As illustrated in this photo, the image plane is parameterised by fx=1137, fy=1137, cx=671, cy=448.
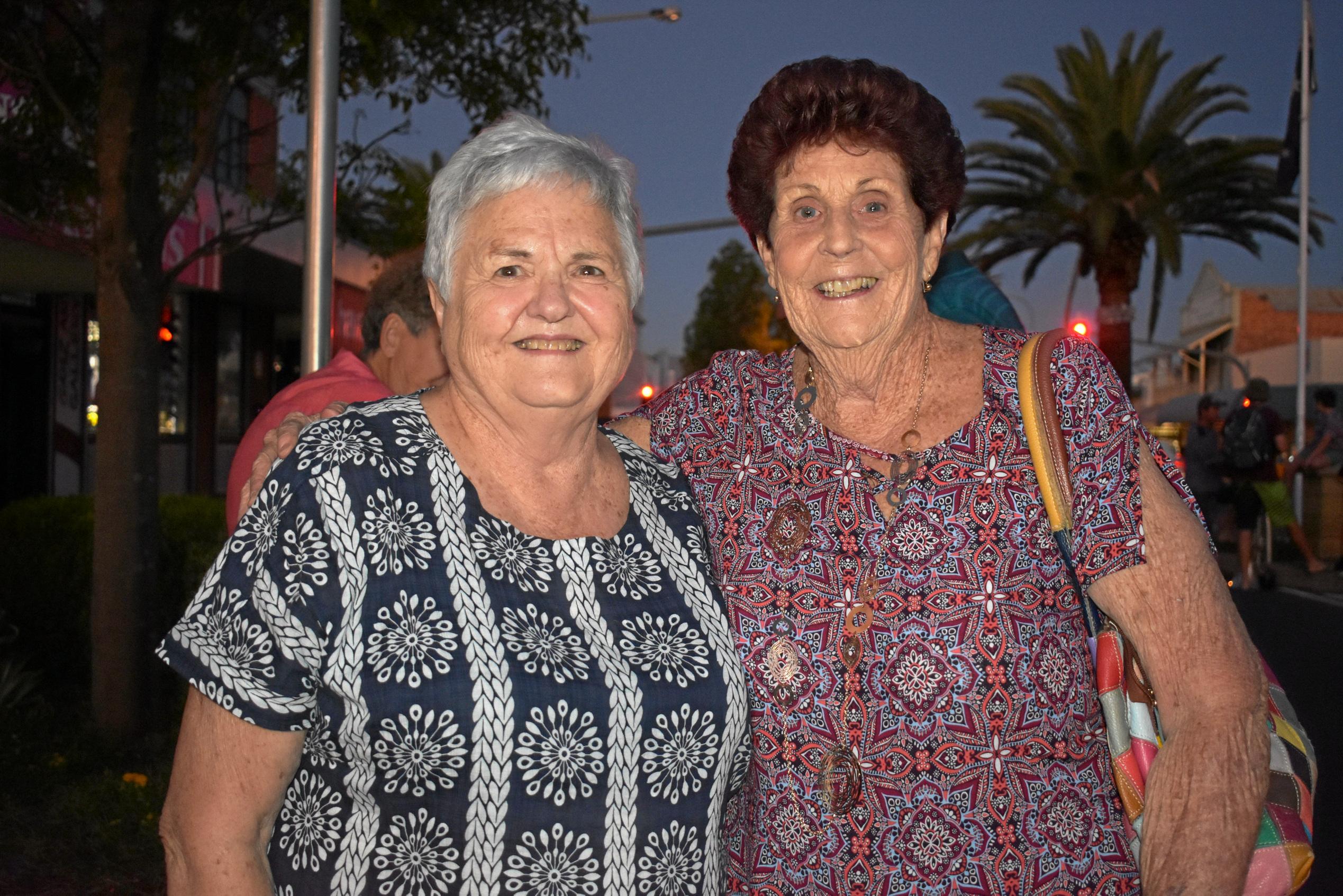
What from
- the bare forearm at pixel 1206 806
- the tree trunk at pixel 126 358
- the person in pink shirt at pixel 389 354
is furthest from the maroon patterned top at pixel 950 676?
the tree trunk at pixel 126 358

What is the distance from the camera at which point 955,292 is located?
3031 mm

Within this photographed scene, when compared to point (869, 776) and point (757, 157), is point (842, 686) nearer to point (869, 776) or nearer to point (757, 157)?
point (869, 776)

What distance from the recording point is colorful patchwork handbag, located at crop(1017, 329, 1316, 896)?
80.3 inches

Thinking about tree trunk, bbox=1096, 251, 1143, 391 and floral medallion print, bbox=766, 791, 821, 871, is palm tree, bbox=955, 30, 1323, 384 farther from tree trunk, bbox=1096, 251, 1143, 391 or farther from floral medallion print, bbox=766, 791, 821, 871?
floral medallion print, bbox=766, 791, 821, 871

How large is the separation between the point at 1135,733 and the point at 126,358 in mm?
5103

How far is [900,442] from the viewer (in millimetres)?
2312

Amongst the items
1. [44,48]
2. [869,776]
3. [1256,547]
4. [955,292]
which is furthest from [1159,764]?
[1256,547]

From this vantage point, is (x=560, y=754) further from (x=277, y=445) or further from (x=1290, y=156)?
(x=1290, y=156)

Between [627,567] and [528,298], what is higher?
[528,298]

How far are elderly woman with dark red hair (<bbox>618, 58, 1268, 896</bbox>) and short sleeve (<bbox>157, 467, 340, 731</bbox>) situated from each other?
83 centimetres

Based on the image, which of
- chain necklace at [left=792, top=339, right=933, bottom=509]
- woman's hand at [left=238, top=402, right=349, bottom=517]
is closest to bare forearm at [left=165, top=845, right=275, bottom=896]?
woman's hand at [left=238, top=402, right=349, bottom=517]

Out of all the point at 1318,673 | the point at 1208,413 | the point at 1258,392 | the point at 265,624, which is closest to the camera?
the point at 265,624

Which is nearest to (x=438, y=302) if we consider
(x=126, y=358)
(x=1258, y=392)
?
(x=126, y=358)

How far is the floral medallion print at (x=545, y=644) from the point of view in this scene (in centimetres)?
190
